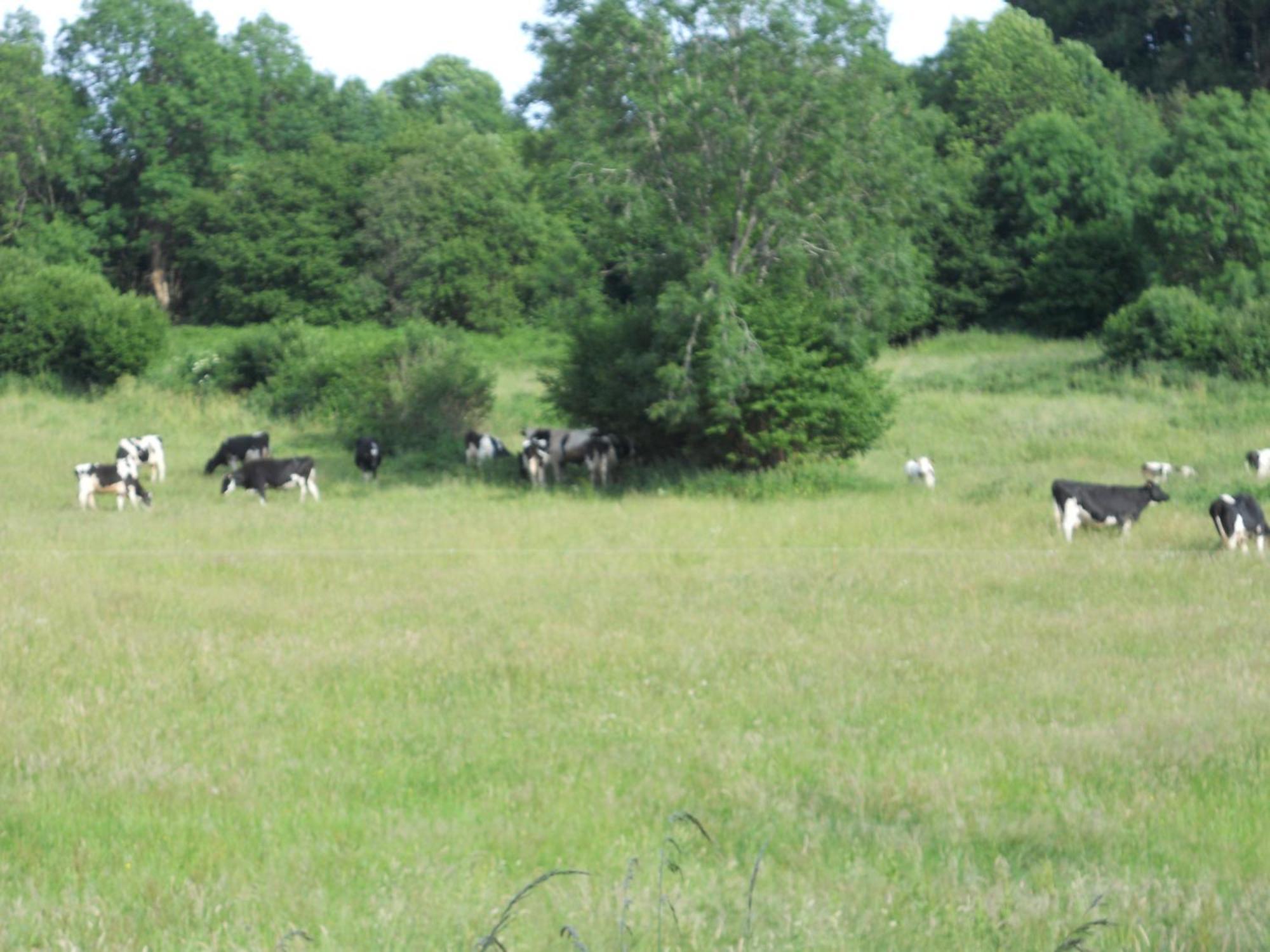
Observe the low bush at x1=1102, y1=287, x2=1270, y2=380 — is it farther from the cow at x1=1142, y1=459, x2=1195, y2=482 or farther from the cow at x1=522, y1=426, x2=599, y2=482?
the cow at x1=522, y1=426, x2=599, y2=482

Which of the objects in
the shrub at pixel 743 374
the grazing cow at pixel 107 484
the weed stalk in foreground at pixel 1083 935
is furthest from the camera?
the shrub at pixel 743 374

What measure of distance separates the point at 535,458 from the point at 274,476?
5194mm

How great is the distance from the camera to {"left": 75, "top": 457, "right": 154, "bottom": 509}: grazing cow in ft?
81.3

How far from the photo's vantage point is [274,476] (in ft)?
87.7

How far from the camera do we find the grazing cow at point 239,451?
30484 millimetres

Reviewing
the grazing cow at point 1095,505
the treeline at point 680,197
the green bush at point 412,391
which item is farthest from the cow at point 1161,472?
the green bush at point 412,391

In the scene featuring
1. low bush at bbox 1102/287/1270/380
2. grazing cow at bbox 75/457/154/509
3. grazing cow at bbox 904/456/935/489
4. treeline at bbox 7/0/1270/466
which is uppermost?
treeline at bbox 7/0/1270/466

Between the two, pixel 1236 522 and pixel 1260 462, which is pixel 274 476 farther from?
Result: pixel 1260 462

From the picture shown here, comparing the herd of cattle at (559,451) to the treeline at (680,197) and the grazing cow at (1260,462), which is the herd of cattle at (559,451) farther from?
the grazing cow at (1260,462)

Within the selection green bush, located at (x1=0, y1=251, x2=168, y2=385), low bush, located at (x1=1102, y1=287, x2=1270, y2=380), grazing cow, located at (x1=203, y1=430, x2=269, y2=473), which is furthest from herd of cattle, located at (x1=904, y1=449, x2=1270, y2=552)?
green bush, located at (x1=0, y1=251, x2=168, y2=385)

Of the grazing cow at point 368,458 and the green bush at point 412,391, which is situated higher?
the green bush at point 412,391

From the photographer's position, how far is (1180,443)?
99.9 ft

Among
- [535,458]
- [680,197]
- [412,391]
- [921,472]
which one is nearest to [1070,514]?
[921,472]

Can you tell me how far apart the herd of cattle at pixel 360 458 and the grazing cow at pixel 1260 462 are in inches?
449
